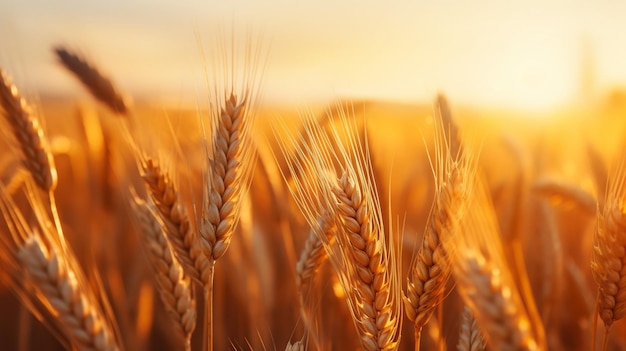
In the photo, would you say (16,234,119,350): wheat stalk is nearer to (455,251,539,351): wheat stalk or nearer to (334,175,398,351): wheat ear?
(334,175,398,351): wheat ear

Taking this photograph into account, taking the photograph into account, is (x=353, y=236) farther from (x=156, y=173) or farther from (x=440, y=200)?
(x=156, y=173)

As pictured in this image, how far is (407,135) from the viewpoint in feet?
13.3

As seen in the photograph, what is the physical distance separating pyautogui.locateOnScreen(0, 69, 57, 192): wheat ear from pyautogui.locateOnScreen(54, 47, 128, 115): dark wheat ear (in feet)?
1.75

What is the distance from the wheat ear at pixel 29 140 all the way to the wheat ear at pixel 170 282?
277mm

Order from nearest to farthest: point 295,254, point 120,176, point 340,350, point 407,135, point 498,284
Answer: point 498,284, point 340,350, point 295,254, point 120,176, point 407,135

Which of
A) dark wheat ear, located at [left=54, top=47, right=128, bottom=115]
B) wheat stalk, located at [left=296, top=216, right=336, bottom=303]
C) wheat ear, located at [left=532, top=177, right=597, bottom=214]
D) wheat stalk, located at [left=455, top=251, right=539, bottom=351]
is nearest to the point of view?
wheat stalk, located at [left=455, top=251, right=539, bottom=351]

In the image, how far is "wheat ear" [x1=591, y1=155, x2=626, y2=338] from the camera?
98 cm

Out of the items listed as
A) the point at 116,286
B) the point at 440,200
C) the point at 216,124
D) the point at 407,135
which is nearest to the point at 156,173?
the point at 216,124

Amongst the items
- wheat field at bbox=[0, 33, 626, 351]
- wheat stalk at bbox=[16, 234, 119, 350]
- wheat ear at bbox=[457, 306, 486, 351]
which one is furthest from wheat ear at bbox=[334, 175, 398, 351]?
wheat stalk at bbox=[16, 234, 119, 350]

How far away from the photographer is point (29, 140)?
55.1 inches

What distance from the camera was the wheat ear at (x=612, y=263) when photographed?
0.98 metres

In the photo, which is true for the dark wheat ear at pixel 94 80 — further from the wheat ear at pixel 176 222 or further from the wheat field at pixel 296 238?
the wheat ear at pixel 176 222

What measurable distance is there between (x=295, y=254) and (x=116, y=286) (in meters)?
0.61

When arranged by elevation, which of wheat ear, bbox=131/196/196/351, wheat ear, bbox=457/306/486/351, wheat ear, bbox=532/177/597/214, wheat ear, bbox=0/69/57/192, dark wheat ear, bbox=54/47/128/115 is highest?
dark wheat ear, bbox=54/47/128/115
